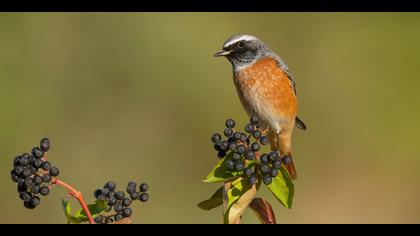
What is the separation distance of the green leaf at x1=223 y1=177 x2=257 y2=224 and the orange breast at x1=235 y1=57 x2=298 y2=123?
2373 millimetres

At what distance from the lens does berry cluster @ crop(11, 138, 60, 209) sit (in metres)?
3.23

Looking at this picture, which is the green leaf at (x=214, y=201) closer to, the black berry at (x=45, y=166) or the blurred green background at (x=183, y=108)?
the black berry at (x=45, y=166)

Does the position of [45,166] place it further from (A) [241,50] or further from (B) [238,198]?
(A) [241,50]

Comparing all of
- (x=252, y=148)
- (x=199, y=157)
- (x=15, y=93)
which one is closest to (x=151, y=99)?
(x=199, y=157)

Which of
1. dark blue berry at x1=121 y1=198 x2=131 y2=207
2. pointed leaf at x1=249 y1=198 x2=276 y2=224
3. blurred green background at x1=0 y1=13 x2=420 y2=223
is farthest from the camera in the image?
blurred green background at x1=0 y1=13 x2=420 y2=223

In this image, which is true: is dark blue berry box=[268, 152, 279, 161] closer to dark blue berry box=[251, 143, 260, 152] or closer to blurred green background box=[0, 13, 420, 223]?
dark blue berry box=[251, 143, 260, 152]

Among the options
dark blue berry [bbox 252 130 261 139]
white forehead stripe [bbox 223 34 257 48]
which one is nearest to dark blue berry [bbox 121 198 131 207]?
dark blue berry [bbox 252 130 261 139]

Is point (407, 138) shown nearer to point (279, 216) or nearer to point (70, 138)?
point (279, 216)

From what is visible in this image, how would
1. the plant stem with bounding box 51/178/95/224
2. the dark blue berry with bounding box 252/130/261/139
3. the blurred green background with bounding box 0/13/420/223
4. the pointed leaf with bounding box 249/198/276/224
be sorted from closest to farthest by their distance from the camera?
the plant stem with bounding box 51/178/95/224, the pointed leaf with bounding box 249/198/276/224, the dark blue berry with bounding box 252/130/261/139, the blurred green background with bounding box 0/13/420/223

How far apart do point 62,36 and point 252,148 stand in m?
6.27

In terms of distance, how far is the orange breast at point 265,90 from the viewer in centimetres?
614

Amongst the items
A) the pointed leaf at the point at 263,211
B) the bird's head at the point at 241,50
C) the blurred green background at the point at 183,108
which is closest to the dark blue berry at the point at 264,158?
the pointed leaf at the point at 263,211

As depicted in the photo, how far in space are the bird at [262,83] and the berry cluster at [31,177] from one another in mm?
3030
